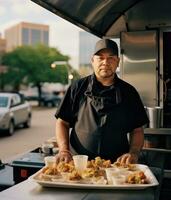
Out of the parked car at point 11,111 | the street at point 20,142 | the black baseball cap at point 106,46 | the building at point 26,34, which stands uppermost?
the building at point 26,34

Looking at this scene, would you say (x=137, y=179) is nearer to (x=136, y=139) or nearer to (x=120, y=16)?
(x=136, y=139)

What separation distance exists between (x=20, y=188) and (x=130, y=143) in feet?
3.31

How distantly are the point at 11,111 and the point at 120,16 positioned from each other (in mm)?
8975

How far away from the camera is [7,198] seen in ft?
6.40

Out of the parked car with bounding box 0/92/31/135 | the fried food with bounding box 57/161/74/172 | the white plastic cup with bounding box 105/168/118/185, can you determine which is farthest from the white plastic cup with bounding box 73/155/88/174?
the parked car with bounding box 0/92/31/135

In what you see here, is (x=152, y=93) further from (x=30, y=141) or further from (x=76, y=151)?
(x=30, y=141)

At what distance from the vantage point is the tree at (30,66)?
1640 inches

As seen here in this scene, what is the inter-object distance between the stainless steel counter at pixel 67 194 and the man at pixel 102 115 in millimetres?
524

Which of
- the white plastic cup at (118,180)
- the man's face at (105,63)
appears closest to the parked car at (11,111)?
the man's face at (105,63)

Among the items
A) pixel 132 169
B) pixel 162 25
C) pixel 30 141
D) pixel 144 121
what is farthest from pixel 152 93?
pixel 30 141

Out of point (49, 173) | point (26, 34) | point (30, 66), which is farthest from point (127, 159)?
point (26, 34)

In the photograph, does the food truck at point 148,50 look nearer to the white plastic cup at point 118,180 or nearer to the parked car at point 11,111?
the white plastic cup at point 118,180

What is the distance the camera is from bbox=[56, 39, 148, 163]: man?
271cm

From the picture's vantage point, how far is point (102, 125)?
108 inches
